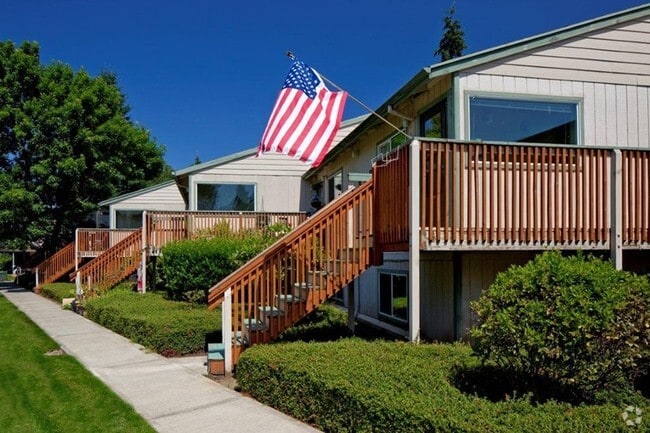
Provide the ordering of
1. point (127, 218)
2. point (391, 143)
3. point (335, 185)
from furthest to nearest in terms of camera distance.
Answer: point (127, 218) → point (335, 185) → point (391, 143)

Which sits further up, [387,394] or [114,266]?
[114,266]

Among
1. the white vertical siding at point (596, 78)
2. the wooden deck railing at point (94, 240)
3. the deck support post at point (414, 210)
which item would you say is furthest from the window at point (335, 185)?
the wooden deck railing at point (94, 240)

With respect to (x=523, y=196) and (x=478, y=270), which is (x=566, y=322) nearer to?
(x=523, y=196)

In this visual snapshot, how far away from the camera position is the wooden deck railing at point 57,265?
23.0 meters

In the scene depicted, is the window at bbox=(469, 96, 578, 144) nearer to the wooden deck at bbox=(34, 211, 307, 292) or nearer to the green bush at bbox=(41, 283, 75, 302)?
the wooden deck at bbox=(34, 211, 307, 292)

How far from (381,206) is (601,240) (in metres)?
2.83

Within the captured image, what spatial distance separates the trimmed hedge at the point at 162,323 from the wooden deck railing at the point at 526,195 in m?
4.64

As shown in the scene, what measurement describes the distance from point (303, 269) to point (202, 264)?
5986 millimetres

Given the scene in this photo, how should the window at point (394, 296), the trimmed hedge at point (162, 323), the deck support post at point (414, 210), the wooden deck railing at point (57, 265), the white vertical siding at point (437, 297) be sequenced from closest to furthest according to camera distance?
the deck support post at point (414, 210) → the white vertical siding at point (437, 297) → the trimmed hedge at point (162, 323) → the window at point (394, 296) → the wooden deck railing at point (57, 265)

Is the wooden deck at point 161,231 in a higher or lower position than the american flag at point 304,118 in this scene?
lower

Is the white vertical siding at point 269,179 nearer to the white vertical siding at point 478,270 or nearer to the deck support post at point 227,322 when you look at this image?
the deck support post at point 227,322

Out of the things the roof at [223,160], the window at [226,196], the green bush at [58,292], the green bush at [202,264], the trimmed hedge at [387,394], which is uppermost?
the roof at [223,160]

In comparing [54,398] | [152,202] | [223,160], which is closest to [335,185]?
[223,160]

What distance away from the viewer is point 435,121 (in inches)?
338
